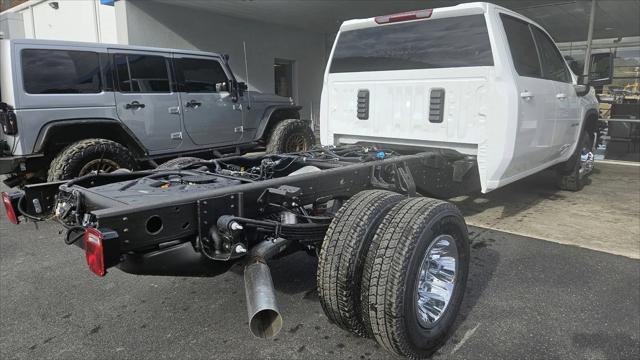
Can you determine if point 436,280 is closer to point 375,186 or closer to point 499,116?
point 375,186

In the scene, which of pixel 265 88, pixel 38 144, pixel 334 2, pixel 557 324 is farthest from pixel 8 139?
pixel 265 88

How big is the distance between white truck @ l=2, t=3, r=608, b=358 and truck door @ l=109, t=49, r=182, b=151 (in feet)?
8.21

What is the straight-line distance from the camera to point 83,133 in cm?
559

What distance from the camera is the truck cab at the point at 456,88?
3.99 m

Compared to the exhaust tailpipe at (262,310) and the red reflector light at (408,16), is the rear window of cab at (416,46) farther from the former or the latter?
the exhaust tailpipe at (262,310)

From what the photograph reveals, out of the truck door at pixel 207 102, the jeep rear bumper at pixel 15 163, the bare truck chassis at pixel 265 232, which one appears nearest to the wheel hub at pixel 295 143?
the truck door at pixel 207 102

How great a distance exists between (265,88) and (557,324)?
41.6 feet

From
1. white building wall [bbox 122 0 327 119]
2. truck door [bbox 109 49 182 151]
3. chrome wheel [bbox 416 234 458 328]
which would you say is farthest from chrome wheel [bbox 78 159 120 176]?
white building wall [bbox 122 0 327 119]

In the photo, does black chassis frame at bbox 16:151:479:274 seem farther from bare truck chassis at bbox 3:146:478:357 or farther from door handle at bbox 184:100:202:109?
door handle at bbox 184:100:202:109

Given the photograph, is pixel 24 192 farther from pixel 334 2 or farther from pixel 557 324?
pixel 334 2

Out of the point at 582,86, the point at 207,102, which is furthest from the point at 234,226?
the point at 582,86

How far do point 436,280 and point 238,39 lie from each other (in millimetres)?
12162

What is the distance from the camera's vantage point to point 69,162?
194 inches

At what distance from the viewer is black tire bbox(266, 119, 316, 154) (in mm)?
7430
